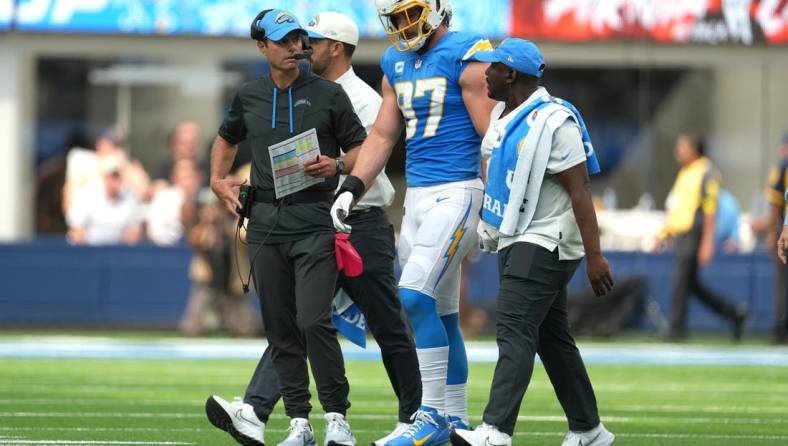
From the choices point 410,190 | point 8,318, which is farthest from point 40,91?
point 410,190

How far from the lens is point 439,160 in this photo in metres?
8.65

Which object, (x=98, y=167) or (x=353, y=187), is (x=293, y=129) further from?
(x=98, y=167)

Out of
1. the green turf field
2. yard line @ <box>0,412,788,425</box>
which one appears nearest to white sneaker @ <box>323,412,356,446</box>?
the green turf field

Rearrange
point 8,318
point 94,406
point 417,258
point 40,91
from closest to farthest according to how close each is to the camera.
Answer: point 417,258 < point 94,406 < point 8,318 < point 40,91

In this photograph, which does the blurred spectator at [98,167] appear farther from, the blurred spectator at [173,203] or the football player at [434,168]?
the football player at [434,168]

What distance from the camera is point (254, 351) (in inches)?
687

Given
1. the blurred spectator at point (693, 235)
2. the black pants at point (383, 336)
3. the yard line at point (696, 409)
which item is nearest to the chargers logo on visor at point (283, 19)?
the black pants at point (383, 336)

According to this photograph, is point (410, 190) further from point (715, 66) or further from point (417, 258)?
point (715, 66)

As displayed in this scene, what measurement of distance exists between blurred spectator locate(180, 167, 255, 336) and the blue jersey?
1118 cm

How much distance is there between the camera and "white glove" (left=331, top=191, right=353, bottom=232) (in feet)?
26.5

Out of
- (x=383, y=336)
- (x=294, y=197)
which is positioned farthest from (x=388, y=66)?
(x=383, y=336)

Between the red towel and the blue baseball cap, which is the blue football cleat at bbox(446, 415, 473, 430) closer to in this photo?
the red towel

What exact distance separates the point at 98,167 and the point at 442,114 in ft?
48.4

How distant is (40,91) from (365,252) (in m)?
15.5
